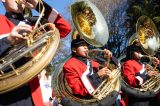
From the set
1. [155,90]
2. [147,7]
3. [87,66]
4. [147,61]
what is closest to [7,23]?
[87,66]

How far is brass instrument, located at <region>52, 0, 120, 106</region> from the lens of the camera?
5499 millimetres

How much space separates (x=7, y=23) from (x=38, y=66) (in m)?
0.58

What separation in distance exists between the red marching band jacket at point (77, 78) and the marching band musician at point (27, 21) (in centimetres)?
Answer: 172

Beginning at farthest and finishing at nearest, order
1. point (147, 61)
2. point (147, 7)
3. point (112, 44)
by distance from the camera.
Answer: point (112, 44)
point (147, 7)
point (147, 61)

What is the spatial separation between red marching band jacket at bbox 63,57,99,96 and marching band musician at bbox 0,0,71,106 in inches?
67.7

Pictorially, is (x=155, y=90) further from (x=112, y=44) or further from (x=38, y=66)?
(x=112, y=44)

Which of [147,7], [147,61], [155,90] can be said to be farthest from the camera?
[147,7]

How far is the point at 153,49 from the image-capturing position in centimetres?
805

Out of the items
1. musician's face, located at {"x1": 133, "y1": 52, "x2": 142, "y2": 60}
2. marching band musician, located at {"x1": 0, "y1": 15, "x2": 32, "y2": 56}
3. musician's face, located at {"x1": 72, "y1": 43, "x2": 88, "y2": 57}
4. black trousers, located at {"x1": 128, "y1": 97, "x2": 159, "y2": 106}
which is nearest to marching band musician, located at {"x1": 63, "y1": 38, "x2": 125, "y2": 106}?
musician's face, located at {"x1": 72, "y1": 43, "x2": 88, "y2": 57}

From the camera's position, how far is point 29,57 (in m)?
3.26

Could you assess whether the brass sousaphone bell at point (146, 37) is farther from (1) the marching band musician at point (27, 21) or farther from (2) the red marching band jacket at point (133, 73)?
(1) the marching band musician at point (27, 21)

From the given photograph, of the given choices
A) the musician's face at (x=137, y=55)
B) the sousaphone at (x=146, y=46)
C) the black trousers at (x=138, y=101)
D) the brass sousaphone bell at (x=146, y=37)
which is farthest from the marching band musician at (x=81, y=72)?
the brass sousaphone bell at (x=146, y=37)

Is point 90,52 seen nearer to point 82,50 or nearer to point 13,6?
point 82,50

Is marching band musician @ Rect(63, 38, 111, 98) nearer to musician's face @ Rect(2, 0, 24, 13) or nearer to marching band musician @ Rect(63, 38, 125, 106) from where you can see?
marching band musician @ Rect(63, 38, 125, 106)
